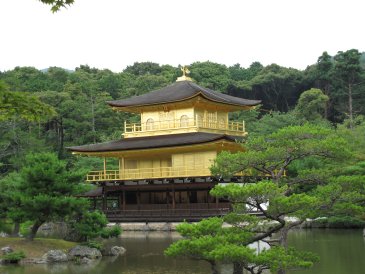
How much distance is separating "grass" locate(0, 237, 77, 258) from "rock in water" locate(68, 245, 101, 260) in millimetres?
347

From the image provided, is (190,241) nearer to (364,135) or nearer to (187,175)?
(187,175)

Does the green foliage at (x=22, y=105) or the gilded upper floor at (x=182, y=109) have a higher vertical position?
the gilded upper floor at (x=182, y=109)

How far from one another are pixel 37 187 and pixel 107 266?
4131 millimetres

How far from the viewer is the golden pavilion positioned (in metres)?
33.0

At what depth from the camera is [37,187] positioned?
20672mm

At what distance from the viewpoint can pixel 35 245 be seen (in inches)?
826

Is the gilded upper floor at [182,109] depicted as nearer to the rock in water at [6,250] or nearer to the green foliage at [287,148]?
the rock in water at [6,250]

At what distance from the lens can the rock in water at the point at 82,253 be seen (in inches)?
808

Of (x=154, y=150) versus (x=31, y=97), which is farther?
(x=154, y=150)

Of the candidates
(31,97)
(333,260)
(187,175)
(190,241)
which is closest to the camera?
(31,97)

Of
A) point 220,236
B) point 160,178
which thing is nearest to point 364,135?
point 160,178

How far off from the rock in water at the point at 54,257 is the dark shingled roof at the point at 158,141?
1314cm

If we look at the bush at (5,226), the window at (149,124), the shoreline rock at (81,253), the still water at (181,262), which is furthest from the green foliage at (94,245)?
the window at (149,124)

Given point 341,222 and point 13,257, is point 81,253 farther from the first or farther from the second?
point 341,222
